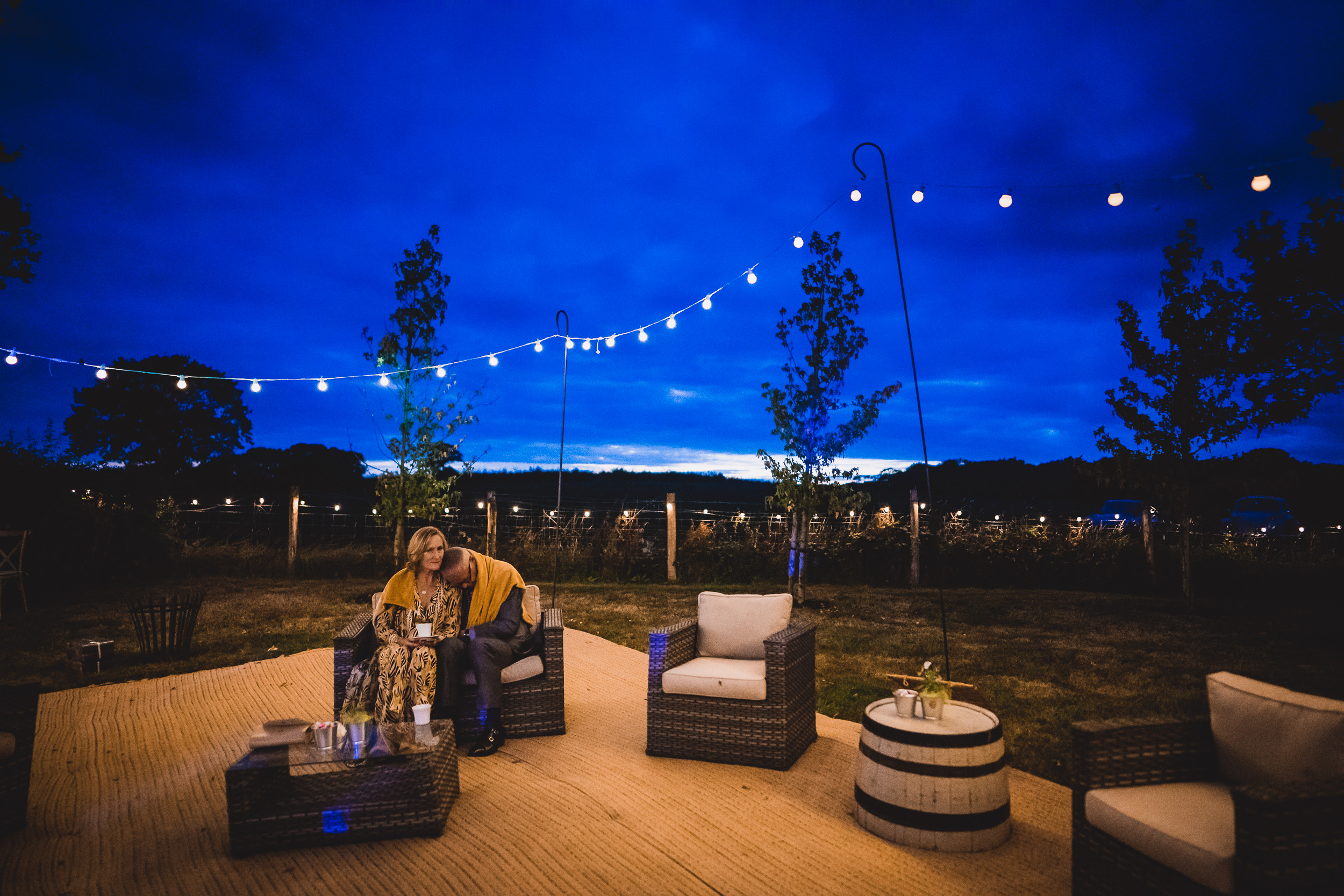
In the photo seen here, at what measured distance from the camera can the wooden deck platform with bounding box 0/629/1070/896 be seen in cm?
218

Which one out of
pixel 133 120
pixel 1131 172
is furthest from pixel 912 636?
pixel 133 120

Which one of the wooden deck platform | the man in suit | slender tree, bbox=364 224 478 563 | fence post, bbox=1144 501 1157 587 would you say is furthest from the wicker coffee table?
fence post, bbox=1144 501 1157 587

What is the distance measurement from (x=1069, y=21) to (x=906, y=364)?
3045mm

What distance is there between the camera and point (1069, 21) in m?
4.67

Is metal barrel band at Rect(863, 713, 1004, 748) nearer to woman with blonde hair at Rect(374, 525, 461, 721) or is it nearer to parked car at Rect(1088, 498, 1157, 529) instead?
woman with blonde hair at Rect(374, 525, 461, 721)

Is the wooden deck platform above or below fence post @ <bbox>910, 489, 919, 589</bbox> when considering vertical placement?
below

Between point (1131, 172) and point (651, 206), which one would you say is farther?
point (651, 206)

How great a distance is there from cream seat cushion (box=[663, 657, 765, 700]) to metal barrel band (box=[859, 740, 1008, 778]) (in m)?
0.87

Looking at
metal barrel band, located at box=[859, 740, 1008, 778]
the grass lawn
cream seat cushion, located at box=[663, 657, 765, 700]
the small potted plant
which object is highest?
the small potted plant

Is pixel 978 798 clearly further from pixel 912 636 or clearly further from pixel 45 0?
pixel 45 0

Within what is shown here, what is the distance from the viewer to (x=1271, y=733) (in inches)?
72.3

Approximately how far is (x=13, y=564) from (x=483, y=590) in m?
7.93

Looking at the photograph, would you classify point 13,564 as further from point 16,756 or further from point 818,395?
point 818,395

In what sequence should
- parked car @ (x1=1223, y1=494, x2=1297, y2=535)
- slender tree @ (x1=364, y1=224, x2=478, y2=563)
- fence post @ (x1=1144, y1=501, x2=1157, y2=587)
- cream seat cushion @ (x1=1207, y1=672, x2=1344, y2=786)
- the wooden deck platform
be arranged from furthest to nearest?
parked car @ (x1=1223, y1=494, x2=1297, y2=535) < fence post @ (x1=1144, y1=501, x2=1157, y2=587) < slender tree @ (x1=364, y1=224, x2=478, y2=563) < the wooden deck platform < cream seat cushion @ (x1=1207, y1=672, x2=1344, y2=786)
